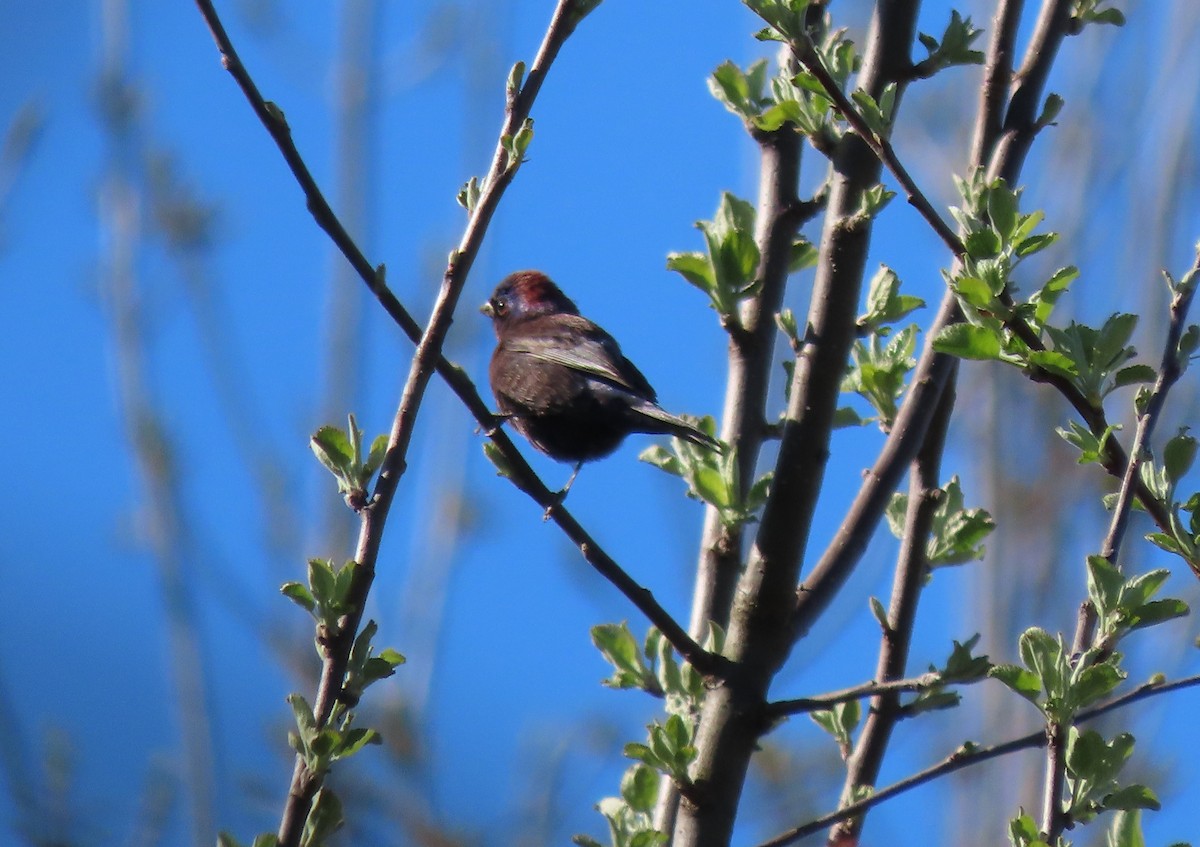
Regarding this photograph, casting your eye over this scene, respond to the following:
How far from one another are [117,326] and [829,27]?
4344 millimetres

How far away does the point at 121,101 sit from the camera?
263 inches

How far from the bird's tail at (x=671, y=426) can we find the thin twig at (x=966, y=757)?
805 millimetres

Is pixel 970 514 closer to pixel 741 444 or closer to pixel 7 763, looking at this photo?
pixel 741 444

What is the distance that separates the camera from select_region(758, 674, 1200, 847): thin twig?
190 cm

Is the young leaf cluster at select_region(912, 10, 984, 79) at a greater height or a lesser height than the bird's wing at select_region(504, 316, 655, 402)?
lesser

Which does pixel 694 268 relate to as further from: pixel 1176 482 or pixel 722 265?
pixel 1176 482

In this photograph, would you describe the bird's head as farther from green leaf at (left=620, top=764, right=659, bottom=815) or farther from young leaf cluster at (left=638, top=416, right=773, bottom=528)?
green leaf at (left=620, top=764, right=659, bottom=815)

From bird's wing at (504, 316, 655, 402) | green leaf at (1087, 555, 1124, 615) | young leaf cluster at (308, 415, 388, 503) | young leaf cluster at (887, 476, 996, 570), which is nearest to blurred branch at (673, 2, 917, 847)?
young leaf cluster at (887, 476, 996, 570)

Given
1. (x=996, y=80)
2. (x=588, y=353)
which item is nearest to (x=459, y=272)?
(x=996, y=80)

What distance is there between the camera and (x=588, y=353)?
446 cm

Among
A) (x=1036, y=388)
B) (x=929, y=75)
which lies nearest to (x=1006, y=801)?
(x=1036, y=388)

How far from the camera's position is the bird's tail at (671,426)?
2.93 metres

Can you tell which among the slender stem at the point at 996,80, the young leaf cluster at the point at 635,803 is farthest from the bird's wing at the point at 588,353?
the young leaf cluster at the point at 635,803

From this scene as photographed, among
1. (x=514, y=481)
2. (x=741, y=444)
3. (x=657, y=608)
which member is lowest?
(x=657, y=608)
